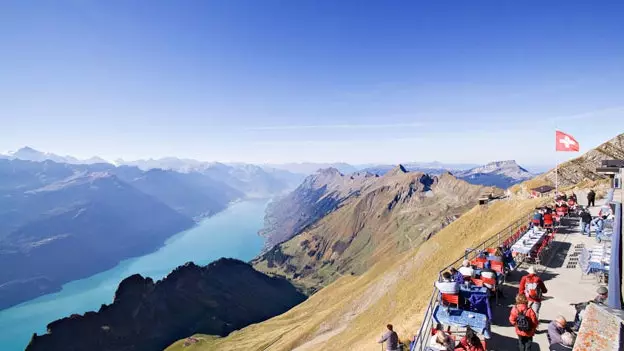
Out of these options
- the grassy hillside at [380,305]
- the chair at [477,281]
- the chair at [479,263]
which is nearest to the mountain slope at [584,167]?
the grassy hillside at [380,305]

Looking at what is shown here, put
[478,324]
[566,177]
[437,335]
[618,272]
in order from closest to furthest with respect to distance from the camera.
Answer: [618,272] → [437,335] → [478,324] → [566,177]

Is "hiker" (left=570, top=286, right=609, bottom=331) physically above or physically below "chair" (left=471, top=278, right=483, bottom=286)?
above

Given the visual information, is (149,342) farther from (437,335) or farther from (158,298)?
(437,335)

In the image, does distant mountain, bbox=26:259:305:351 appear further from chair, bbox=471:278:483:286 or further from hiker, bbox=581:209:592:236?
hiker, bbox=581:209:592:236

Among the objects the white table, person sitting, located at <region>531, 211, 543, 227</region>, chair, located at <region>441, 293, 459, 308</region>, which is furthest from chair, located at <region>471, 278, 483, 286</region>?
person sitting, located at <region>531, 211, 543, 227</region>

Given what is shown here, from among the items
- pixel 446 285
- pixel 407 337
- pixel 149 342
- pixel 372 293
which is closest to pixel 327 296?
pixel 372 293

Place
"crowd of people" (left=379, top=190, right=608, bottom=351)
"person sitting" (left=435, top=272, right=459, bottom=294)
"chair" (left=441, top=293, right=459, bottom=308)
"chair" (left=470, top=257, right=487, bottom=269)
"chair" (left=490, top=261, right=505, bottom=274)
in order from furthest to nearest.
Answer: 1. "chair" (left=470, top=257, right=487, bottom=269)
2. "chair" (left=490, top=261, right=505, bottom=274)
3. "chair" (left=441, top=293, right=459, bottom=308)
4. "person sitting" (left=435, top=272, right=459, bottom=294)
5. "crowd of people" (left=379, top=190, right=608, bottom=351)

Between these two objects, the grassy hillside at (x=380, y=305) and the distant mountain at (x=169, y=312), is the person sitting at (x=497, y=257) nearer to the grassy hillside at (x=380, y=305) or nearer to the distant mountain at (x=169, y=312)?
the grassy hillside at (x=380, y=305)
